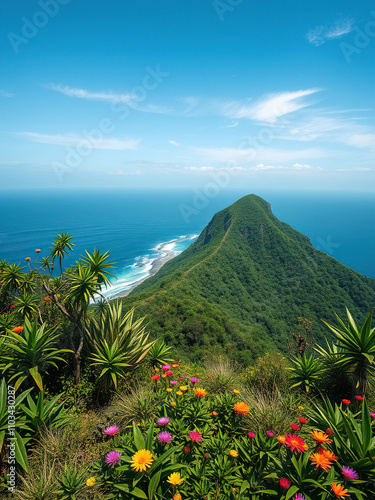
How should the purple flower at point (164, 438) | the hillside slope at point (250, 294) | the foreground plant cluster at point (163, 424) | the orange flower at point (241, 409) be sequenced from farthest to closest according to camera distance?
the hillside slope at point (250, 294)
the orange flower at point (241, 409)
the purple flower at point (164, 438)
the foreground plant cluster at point (163, 424)

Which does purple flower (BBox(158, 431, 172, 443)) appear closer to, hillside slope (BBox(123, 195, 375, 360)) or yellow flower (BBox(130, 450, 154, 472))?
yellow flower (BBox(130, 450, 154, 472))

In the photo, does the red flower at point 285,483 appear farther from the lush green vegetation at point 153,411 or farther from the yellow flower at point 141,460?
the yellow flower at point 141,460

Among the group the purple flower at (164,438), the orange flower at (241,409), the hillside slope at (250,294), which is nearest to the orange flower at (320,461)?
the orange flower at (241,409)

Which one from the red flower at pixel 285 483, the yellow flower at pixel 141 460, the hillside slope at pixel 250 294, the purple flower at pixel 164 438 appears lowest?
the hillside slope at pixel 250 294

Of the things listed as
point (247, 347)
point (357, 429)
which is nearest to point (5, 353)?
point (357, 429)

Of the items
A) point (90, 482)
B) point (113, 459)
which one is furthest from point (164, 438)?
point (90, 482)

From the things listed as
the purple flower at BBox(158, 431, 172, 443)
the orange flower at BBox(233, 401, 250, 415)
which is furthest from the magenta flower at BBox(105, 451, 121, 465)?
the orange flower at BBox(233, 401, 250, 415)
